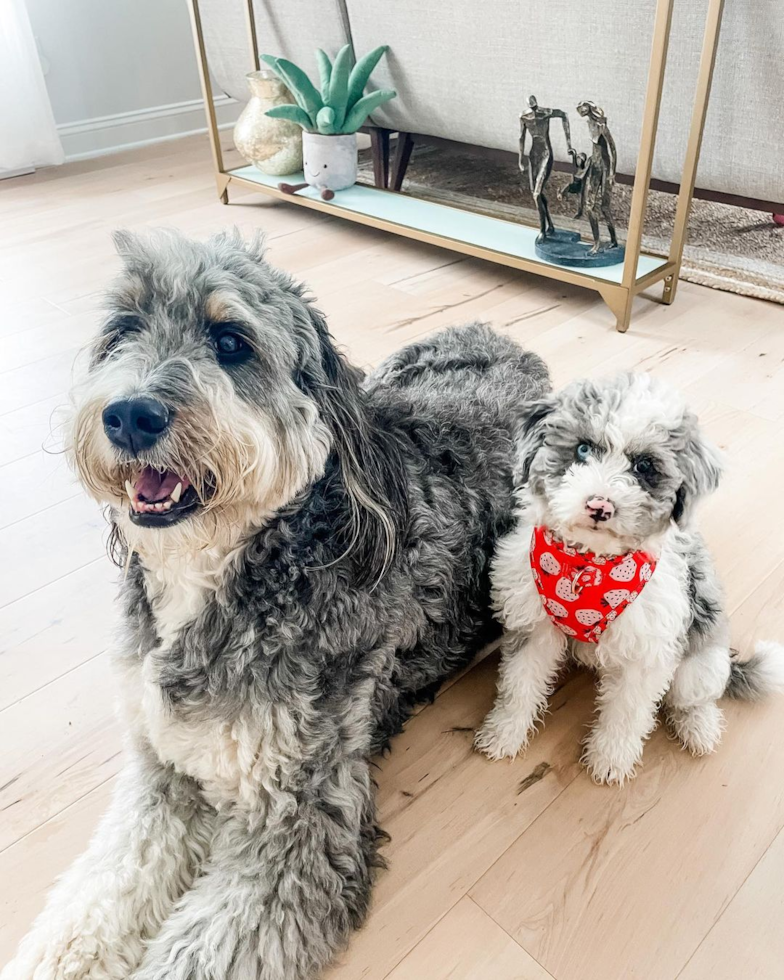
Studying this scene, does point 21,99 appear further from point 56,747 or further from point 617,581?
point 617,581

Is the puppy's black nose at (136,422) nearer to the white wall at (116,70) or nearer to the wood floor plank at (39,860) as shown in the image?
the wood floor plank at (39,860)

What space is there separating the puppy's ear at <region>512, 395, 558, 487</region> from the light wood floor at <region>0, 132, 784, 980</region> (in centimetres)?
57

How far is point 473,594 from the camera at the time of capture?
158cm

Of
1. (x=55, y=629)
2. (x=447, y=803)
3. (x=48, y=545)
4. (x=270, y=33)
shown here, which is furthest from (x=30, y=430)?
(x=270, y=33)

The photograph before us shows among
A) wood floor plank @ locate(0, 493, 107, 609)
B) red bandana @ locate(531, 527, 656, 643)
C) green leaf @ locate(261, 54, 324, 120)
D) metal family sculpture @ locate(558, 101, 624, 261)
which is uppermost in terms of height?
green leaf @ locate(261, 54, 324, 120)

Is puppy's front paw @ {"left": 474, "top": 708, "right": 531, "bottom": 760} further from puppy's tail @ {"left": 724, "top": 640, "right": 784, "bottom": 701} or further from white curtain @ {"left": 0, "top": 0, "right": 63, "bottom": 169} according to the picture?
white curtain @ {"left": 0, "top": 0, "right": 63, "bottom": 169}

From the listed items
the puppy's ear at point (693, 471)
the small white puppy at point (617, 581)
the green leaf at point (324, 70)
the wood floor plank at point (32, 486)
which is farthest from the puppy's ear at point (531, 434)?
the green leaf at point (324, 70)

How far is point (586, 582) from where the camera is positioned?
1298 mm

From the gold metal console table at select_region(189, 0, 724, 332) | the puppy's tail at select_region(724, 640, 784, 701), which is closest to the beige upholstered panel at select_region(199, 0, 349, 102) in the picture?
the gold metal console table at select_region(189, 0, 724, 332)

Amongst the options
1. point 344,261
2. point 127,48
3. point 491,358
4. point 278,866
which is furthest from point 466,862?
point 127,48

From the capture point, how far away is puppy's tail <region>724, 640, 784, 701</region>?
5.12ft

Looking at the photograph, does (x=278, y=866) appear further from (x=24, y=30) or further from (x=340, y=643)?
(x=24, y=30)

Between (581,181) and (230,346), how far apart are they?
2151mm

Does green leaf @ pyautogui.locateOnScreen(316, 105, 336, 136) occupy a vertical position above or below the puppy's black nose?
below
